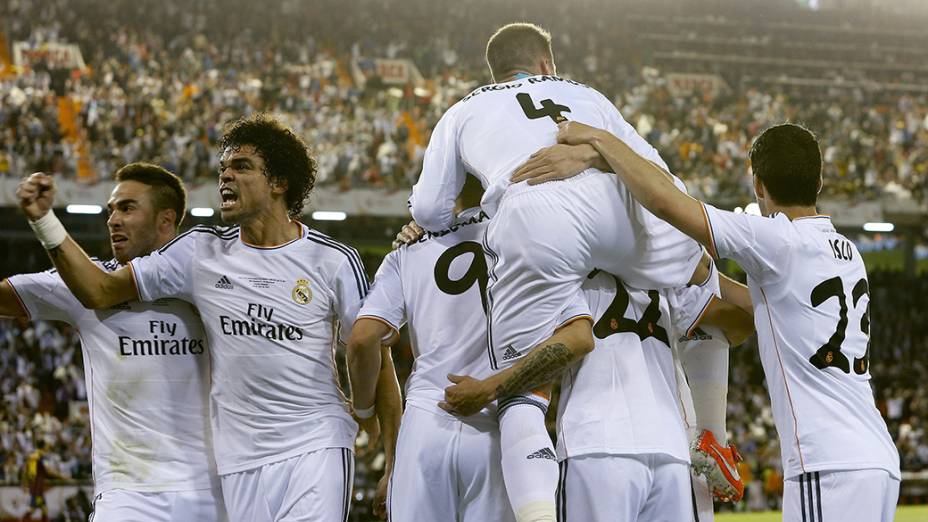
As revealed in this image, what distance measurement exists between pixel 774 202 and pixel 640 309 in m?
0.76

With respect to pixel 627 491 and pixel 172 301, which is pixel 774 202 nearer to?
pixel 627 491

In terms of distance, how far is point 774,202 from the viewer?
447 centimetres

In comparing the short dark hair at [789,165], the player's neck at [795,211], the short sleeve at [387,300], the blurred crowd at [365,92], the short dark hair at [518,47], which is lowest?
the short sleeve at [387,300]

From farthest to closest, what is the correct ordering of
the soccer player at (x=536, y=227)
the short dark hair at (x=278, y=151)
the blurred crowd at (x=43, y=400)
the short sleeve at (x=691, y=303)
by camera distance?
the blurred crowd at (x=43, y=400) → the short dark hair at (x=278, y=151) → the short sleeve at (x=691, y=303) → the soccer player at (x=536, y=227)

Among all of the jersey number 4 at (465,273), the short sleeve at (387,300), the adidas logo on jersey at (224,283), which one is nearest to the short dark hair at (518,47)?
the jersey number 4 at (465,273)

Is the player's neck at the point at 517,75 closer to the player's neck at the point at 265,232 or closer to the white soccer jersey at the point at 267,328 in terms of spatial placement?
the white soccer jersey at the point at 267,328

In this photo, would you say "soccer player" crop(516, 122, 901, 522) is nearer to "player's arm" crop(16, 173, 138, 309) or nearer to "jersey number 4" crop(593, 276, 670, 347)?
"jersey number 4" crop(593, 276, 670, 347)

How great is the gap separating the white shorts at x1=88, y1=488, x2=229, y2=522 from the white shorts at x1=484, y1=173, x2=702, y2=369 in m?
1.56

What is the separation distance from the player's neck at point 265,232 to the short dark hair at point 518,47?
4.02 ft

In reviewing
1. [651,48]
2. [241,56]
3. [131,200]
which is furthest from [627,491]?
[651,48]

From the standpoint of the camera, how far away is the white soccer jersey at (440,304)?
4.59m

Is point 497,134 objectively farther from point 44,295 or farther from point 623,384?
point 44,295

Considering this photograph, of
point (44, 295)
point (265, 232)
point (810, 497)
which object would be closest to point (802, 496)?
point (810, 497)

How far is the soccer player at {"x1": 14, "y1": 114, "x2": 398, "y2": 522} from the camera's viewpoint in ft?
15.3
